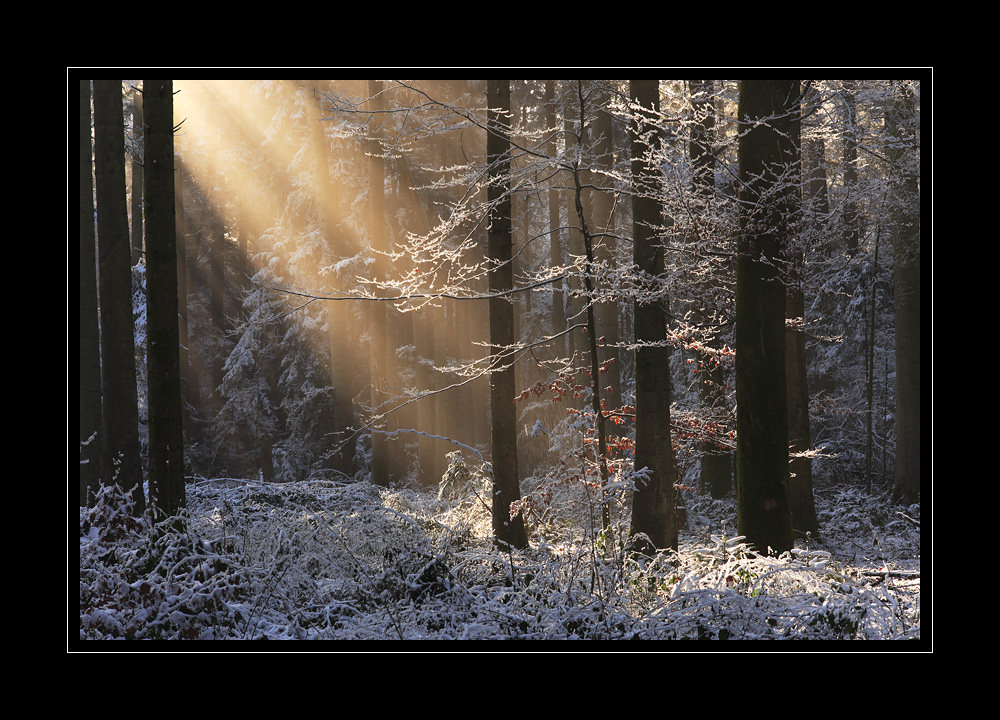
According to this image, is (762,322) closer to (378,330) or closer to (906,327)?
(906,327)

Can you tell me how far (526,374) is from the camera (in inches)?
1014

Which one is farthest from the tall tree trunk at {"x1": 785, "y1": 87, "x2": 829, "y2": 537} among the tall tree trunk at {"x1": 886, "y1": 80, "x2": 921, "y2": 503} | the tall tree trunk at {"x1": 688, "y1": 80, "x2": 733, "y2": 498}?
the tall tree trunk at {"x1": 886, "y1": 80, "x2": 921, "y2": 503}

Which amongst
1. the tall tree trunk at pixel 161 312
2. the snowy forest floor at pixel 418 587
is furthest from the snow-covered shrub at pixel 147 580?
the tall tree trunk at pixel 161 312

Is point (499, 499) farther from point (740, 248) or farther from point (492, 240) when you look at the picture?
point (740, 248)

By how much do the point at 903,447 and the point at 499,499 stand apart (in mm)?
9053

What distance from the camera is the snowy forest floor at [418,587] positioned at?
17.6 ft

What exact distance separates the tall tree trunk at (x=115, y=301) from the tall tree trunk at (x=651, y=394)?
21.4 ft

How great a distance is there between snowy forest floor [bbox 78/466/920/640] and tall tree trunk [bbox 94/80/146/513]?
150cm

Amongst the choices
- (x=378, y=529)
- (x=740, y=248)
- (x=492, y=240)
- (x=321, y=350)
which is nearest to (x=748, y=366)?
(x=740, y=248)

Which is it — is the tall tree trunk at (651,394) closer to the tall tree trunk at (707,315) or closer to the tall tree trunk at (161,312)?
the tall tree trunk at (707,315)

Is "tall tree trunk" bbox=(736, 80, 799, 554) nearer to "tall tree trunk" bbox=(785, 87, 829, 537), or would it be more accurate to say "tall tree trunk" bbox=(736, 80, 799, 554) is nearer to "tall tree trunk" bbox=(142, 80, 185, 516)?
"tall tree trunk" bbox=(785, 87, 829, 537)

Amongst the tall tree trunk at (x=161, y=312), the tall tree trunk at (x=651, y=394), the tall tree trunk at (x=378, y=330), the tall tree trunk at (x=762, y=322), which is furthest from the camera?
the tall tree trunk at (x=378, y=330)

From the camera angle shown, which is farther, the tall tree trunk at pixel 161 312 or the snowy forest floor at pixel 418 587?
the tall tree trunk at pixel 161 312
